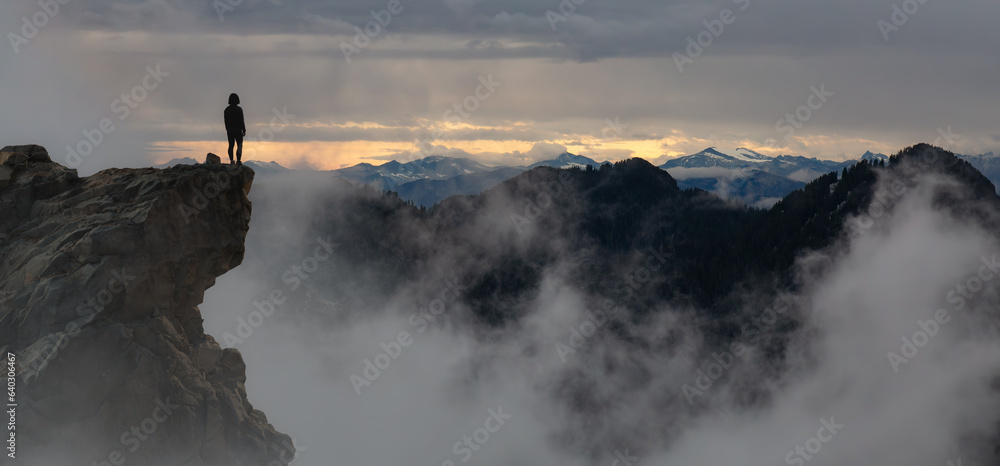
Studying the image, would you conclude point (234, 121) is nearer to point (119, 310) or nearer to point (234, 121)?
point (234, 121)

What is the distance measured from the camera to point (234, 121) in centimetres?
5297

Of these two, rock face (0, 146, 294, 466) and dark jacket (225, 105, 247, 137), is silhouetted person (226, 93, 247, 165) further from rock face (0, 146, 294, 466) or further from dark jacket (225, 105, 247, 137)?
rock face (0, 146, 294, 466)

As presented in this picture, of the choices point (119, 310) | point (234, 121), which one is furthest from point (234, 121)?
point (119, 310)

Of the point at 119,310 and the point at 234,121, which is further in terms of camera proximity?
the point at 234,121

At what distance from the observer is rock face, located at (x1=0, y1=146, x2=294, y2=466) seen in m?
44.2

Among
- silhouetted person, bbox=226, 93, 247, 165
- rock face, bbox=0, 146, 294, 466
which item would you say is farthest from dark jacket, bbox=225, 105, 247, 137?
rock face, bbox=0, 146, 294, 466

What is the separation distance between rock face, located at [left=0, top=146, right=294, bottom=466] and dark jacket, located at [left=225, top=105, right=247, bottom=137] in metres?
2.88

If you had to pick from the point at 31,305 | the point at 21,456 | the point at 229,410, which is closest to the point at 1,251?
the point at 31,305

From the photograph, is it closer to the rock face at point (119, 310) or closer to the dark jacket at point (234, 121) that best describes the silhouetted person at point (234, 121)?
the dark jacket at point (234, 121)

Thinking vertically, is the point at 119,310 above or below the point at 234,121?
below

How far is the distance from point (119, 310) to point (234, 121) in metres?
16.0

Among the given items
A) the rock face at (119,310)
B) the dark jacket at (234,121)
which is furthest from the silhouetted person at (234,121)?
the rock face at (119,310)

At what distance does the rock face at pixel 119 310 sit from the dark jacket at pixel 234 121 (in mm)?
2879

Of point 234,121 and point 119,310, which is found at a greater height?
point 234,121
